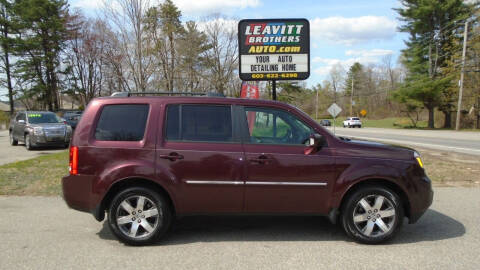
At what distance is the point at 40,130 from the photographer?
46.7 ft

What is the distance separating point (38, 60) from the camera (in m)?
41.0

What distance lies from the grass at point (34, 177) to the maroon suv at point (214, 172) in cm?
337

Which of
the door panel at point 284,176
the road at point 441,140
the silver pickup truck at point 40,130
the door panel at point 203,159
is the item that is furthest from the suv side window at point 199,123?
the road at point 441,140

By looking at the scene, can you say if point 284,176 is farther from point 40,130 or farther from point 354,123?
point 354,123

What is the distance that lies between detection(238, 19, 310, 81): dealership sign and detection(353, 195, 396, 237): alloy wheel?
Result: 6.87m

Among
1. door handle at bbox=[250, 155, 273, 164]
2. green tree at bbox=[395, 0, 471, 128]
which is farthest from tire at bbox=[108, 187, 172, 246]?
green tree at bbox=[395, 0, 471, 128]

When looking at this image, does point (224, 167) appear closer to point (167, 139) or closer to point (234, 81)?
point (167, 139)

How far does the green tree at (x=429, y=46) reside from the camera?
3955cm

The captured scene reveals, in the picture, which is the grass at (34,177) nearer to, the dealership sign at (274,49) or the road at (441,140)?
the dealership sign at (274,49)

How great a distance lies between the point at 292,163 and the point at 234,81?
22791mm

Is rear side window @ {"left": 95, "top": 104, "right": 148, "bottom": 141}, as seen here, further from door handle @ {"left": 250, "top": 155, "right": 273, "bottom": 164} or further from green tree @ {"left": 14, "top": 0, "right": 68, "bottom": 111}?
green tree @ {"left": 14, "top": 0, "right": 68, "bottom": 111}

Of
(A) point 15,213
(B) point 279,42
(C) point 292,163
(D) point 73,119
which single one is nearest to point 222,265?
(C) point 292,163

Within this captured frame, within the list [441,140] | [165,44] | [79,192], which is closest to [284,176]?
[79,192]

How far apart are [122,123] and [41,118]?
43.0 ft
